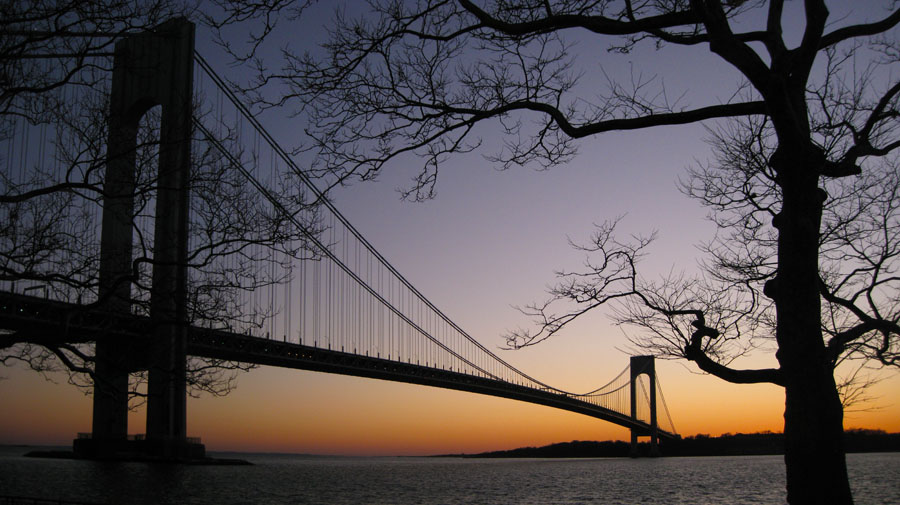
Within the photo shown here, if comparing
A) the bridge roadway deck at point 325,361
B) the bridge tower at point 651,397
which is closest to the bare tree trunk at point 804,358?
the bridge roadway deck at point 325,361

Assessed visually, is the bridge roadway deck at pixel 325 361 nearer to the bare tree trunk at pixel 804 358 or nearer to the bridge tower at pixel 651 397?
the bridge tower at pixel 651 397

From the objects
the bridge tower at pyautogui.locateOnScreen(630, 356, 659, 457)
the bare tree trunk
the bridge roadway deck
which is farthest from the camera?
the bridge tower at pyautogui.locateOnScreen(630, 356, 659, 457)

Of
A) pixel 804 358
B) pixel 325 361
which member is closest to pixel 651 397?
pixel 325 361

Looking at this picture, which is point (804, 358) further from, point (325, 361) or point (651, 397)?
point (651, 397)

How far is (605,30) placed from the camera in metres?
4.35

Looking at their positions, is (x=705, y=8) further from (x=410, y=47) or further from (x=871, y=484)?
(x=871, y=484)

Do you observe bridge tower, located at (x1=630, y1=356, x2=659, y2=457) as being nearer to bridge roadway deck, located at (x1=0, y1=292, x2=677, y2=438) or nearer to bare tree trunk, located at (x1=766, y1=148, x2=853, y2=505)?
bridge roadway deck, located at (x1=0, y1=292, x2=677, y2=438)

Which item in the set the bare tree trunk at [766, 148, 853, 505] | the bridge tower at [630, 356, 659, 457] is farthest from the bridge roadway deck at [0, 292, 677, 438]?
the bare tree trunk at [766, 148, 853, 505]

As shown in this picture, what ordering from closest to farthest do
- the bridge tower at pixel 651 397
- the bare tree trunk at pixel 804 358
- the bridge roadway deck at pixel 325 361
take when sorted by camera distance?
1. the bare tree trunk at pixel 804 358
2. the bridge roadway deck at pixel 325 361
3. the bridge tower at pixel 651 397

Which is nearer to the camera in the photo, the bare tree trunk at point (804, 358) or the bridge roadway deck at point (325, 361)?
the bare tree trunk at point (804, 358)

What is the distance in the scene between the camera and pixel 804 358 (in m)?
4.12

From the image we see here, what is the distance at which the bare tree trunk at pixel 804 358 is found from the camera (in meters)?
4.02

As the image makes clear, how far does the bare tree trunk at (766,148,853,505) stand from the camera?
4023 millimetres

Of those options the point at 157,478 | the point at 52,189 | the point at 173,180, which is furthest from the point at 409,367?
the point at 52,189
